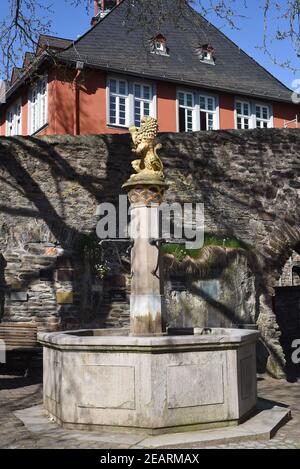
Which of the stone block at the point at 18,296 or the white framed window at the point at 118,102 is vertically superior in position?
the white framed window at the point at 118,102

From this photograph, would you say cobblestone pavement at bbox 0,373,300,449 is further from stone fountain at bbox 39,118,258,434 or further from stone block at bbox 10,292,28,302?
stone block at bbox 10,292,28,302

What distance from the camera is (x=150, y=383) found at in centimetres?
518

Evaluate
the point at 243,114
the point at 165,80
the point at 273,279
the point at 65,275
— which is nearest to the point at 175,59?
the point at 165,80

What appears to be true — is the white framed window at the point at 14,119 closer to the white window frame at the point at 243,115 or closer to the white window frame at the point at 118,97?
the white window frame at the point at 118,97

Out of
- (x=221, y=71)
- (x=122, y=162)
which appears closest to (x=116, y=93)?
(x=221, y=71)

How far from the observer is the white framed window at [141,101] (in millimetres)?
18719

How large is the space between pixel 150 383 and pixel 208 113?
53.5 feet

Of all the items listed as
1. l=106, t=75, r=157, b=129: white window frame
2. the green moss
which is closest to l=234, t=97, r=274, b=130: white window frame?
l=106, t=75, r=157, b=129: white window frame

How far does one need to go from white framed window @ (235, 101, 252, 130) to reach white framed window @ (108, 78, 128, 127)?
186 inches

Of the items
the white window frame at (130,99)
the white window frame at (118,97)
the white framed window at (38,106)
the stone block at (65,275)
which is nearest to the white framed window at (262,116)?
the white window frame at (130,99)

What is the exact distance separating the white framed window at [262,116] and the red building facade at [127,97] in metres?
0.04

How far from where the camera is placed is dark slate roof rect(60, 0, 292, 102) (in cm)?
1833

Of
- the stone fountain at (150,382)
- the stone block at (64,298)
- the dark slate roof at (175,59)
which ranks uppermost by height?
the dark slate roof at (175,59)

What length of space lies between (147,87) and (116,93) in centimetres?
131
